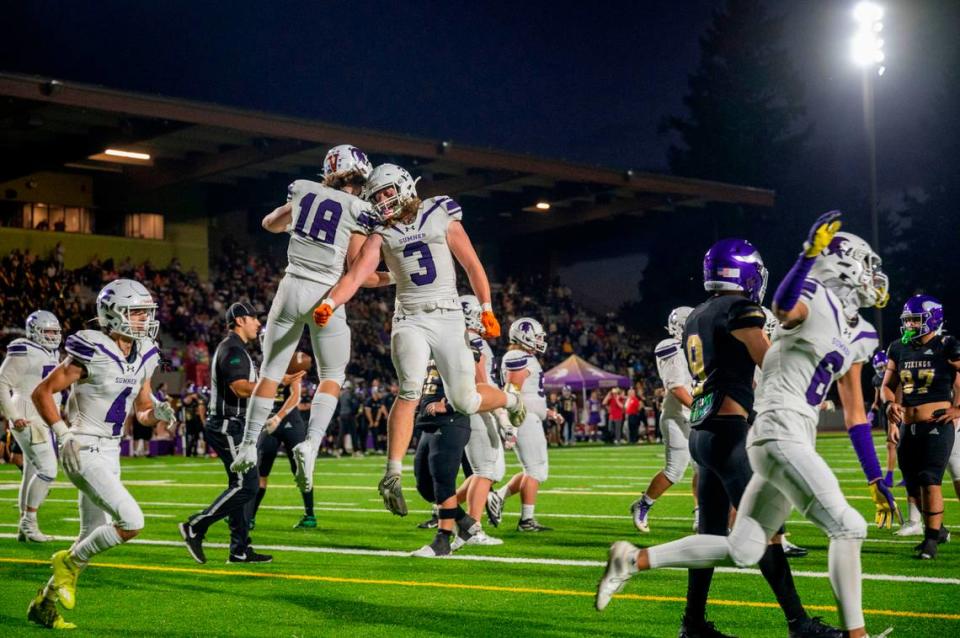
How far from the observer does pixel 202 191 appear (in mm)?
40188

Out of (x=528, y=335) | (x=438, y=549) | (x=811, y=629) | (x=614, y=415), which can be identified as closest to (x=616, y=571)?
(x=811, y=629)

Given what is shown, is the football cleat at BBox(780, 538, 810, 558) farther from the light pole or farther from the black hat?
the light pole

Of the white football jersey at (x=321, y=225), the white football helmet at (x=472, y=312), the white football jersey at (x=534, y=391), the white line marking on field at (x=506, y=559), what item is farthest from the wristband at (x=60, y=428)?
the white football jersey at (x=534, y=391)

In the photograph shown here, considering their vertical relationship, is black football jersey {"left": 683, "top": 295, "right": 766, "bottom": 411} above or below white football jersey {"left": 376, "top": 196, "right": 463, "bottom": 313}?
below

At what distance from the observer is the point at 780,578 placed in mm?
6180

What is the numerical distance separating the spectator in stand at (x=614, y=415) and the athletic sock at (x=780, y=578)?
28765 millimetres

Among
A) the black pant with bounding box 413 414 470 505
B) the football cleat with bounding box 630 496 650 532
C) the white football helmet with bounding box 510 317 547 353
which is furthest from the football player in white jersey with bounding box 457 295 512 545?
the football cleat with bounding box 630 496 650 532

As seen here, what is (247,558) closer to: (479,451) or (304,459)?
(304,459)

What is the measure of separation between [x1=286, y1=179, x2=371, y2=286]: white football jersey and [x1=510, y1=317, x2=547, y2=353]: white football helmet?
11.5 ft

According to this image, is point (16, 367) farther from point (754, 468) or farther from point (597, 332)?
point (597, 332)

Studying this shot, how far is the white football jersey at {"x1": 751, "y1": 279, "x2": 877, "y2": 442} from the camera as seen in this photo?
5.71 m

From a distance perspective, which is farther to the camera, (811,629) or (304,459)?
(304,459)

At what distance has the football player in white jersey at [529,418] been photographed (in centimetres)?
1168

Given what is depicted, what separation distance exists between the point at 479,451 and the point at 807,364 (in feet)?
19.1
